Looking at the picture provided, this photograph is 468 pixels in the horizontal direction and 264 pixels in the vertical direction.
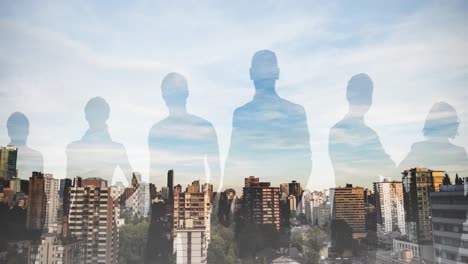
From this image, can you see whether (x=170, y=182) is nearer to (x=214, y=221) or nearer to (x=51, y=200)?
(x=214, y=221)

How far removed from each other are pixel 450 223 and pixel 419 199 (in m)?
0.49

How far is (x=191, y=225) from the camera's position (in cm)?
436

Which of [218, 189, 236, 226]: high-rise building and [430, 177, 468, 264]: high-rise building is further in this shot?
[218, 189, 236, 226]: high-rise building

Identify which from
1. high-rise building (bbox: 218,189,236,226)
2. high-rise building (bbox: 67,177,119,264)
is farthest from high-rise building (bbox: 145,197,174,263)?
high-rise building (bbox: 218,189,236,226)

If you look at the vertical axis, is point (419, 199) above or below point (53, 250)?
above

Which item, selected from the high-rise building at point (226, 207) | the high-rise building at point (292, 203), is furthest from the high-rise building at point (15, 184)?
the high-rise building at point (292, 203)

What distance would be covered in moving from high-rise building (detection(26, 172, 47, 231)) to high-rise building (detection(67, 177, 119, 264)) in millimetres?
298

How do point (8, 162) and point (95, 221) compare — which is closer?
point (8, 162)

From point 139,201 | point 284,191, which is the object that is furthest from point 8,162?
point 284,191

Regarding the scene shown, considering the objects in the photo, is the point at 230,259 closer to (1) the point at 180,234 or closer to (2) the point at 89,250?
(1) the point at 180,234

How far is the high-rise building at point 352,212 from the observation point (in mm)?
4660

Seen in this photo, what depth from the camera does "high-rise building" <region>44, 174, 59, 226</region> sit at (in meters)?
4.36

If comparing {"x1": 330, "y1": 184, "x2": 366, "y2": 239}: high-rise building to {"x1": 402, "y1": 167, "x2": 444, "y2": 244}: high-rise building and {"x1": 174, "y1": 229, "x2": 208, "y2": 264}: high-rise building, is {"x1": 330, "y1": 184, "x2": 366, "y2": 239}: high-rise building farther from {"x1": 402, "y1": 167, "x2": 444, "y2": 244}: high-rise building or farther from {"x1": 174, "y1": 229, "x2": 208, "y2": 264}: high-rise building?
{"x1": 174, "y1": 229, "x2": 208, "y2": 264}: high-rise building

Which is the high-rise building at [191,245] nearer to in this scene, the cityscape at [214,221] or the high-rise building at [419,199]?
the cityscape at [214,221]
